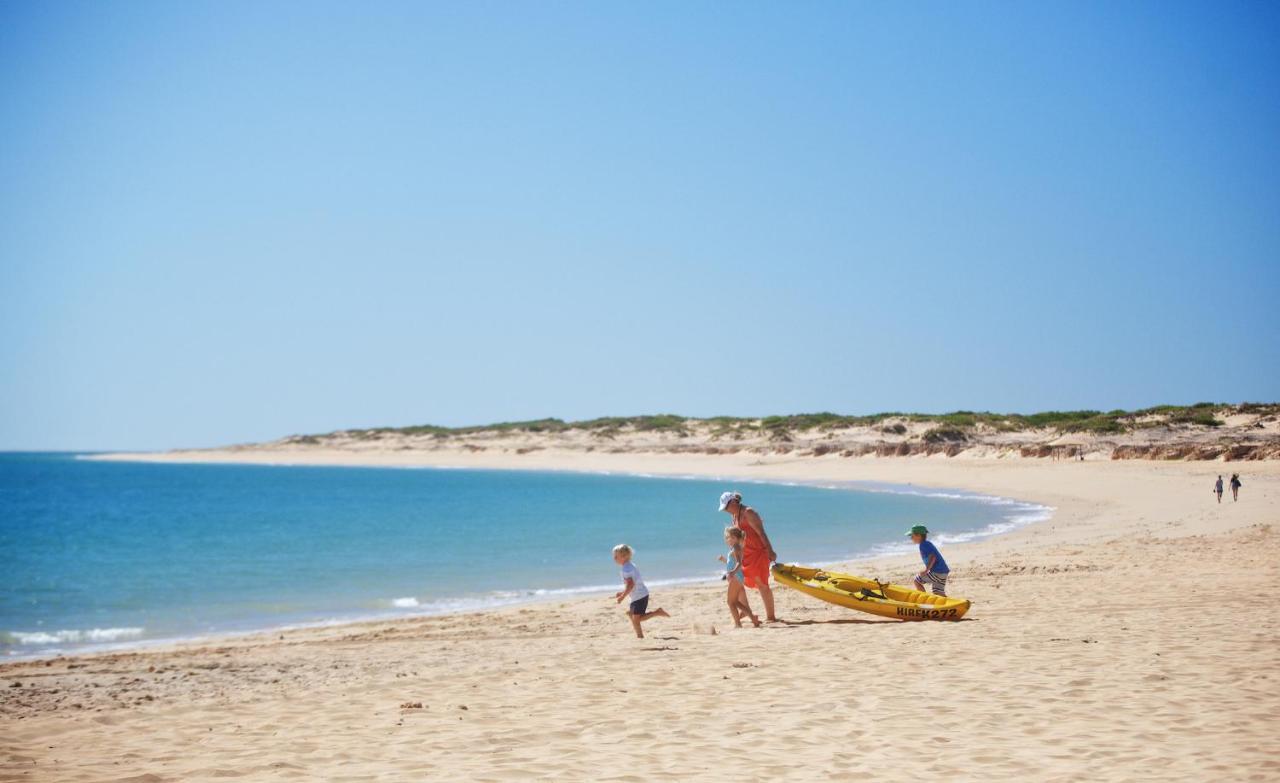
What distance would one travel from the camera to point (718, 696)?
7332 millimetres

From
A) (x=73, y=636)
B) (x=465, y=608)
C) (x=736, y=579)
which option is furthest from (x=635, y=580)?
(x=73, y=636)

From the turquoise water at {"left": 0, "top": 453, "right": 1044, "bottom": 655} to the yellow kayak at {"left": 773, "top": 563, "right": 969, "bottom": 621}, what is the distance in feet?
17.5

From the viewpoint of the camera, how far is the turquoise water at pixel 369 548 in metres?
16.5

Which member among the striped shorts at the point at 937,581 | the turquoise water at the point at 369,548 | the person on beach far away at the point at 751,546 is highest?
the person on beach far away at the point at 751,546

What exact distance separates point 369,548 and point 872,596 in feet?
60.8

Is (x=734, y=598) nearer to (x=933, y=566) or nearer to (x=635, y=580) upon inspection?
(x=635, y=580)

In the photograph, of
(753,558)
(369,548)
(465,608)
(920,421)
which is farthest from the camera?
(920,421)

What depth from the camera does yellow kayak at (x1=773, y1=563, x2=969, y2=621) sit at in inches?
416

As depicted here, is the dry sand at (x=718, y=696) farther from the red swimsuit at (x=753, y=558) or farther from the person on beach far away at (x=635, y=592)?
the red swimsuit at (x=753, y=558)

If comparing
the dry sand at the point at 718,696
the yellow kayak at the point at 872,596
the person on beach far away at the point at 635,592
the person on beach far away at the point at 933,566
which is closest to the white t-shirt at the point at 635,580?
the person on beach far away at the point at 635,592

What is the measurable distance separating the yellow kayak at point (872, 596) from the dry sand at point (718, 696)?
0.89 ft

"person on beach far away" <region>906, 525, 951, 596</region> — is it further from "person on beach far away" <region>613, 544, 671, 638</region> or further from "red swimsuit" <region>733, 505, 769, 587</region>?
"person on beach far away" <region>613, 544, 671, 638</region>

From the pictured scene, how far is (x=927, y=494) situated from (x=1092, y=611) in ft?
103

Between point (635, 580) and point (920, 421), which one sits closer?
point (635, 580)
